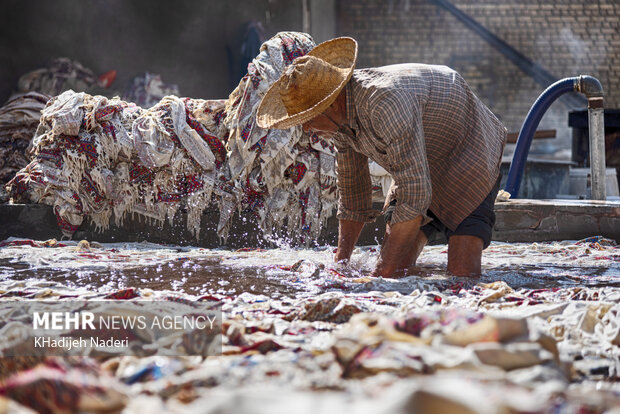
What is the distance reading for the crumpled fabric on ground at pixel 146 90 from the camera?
9.45 metres

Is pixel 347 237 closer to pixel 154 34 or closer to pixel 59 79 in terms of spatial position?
pixel 59 79

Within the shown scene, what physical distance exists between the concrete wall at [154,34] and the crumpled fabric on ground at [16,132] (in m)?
3.31

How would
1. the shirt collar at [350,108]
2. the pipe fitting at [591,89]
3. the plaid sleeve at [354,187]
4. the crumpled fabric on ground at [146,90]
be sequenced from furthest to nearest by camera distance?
the crumpled fabric on ground at [146,90] → the pipe fitting at [591,89] → the plaid sleeve at [354,187] → the shirt collar at [350,108]

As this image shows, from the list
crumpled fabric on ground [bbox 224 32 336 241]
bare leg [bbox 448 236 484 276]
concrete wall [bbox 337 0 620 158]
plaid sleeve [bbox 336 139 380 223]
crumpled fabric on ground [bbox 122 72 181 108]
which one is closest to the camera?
bare leg [bbox 448 236 484 276]

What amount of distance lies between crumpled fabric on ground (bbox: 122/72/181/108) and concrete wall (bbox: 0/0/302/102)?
0.29 m

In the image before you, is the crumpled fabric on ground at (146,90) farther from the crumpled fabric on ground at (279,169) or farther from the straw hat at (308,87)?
the straw hat at (308,87)

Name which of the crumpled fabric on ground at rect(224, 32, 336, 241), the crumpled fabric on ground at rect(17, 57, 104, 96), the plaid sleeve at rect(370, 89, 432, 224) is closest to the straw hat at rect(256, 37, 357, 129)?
the plaid sleeve at rect(370, 89, 432, 224)

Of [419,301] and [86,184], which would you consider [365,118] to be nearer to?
[419,301]

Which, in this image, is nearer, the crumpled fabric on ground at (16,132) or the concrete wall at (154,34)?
the crumpled fabric on ground at (16,132)

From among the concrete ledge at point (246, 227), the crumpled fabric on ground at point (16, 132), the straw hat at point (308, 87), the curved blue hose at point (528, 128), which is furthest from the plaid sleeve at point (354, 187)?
the crumpled fabric on ground at point (16, 132)

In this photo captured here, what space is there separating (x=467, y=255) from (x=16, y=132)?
16.6ft

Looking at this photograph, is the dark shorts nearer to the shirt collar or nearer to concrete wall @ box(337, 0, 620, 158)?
the shirt collar

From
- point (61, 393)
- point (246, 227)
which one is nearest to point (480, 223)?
point (246, 227)

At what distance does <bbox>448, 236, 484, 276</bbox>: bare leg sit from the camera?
11.3 feet
